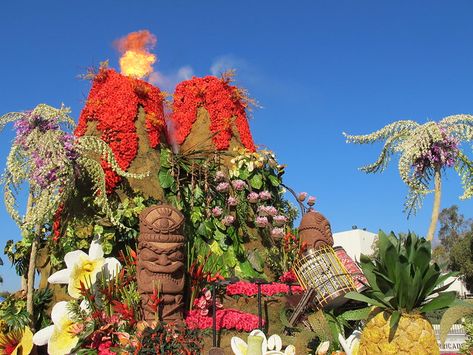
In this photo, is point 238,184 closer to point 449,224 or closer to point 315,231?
point 315,231

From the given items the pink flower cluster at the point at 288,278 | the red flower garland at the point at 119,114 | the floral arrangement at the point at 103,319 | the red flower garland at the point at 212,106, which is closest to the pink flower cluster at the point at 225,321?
the floral arrangement at the point at 103,319

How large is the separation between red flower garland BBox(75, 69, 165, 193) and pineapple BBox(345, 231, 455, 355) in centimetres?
675

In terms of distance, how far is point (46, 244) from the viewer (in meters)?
9.63

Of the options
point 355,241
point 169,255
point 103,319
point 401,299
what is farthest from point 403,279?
point 355,241

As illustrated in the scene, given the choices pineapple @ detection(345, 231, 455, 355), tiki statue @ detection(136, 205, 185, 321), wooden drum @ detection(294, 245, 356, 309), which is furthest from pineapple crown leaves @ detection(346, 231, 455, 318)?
wooden drum @ detection(294, 245, 356, 309)

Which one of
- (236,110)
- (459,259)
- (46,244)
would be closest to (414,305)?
(46,244)

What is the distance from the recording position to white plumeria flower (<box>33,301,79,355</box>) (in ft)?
24.9

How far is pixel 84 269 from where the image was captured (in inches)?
320

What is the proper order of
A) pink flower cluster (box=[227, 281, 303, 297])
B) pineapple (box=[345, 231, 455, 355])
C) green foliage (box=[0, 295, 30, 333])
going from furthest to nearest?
pink flower cluster (box=[227, 281, 303, 297]), green foliage (box=[0, 295, 30, 333]), pineapple (box=[345, 231, 455, 355])

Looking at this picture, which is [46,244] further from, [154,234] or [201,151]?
[201,151]

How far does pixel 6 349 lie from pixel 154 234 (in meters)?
3.04

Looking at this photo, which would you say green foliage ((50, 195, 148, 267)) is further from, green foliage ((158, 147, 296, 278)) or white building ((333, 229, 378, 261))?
white building ((333, 229, 378, 261))

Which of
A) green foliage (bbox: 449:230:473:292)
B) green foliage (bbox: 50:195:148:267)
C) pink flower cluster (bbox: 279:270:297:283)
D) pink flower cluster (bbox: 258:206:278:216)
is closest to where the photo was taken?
green foliage (bbox: 50:195:148:267)

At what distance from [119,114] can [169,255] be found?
155 inches
